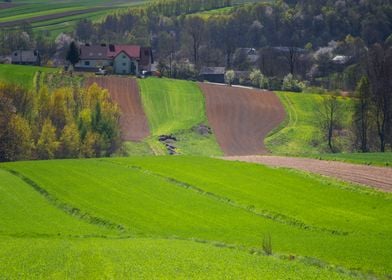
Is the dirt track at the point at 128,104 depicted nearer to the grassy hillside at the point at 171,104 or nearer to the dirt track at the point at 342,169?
the grassy hillside at the point at 171,104

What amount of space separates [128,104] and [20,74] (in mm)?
20562

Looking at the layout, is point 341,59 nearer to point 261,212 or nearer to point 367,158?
point 367,158

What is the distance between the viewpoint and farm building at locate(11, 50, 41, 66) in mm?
149500

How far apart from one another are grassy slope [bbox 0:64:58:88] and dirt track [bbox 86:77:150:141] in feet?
28.6

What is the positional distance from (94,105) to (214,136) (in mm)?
14810

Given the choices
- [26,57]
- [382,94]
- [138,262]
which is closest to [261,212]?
[138,262]

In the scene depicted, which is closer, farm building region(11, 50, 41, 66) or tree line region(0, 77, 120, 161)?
tree line region(0, 77, 120, 161)

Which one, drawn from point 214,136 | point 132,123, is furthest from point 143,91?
point 214,136

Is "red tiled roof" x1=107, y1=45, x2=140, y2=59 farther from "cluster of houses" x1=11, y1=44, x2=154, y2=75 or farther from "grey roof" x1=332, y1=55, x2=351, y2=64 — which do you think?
"grey roof" x1=332, y1=55, x2=351, y2=64

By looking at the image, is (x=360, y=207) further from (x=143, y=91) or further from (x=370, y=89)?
(x=143, y=91)

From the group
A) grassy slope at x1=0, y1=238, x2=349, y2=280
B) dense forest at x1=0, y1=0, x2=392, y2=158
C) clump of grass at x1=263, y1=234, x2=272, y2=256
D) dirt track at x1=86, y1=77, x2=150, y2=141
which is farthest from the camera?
dense forest at x1=0, y1=0, x2=392, y2=158

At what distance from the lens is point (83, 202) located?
151ft

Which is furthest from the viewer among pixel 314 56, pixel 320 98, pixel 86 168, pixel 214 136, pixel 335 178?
pixel 314 56

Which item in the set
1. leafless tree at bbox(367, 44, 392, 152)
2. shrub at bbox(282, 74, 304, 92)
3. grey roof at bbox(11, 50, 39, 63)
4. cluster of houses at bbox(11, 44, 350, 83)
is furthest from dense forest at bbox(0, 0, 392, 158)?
leafless tree at bbox(367, 44, 392, 152)
